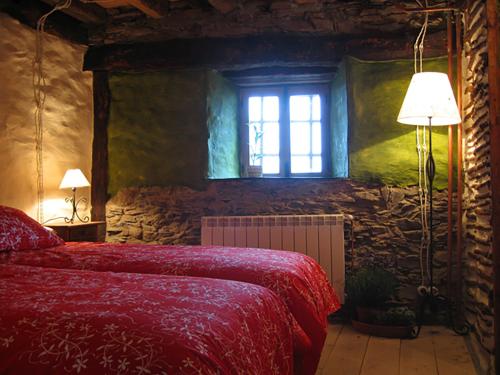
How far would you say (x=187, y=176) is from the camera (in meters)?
4.19

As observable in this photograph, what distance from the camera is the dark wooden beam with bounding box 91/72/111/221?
4.35 meters

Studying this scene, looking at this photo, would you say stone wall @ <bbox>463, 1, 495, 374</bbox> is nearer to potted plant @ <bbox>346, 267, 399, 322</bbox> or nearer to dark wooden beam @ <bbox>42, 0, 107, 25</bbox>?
potted plant @ <bbox>346, 267, 399, 322</bbox>

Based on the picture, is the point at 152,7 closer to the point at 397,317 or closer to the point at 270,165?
the point at 270,165

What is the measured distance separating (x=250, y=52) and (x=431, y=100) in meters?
1.60

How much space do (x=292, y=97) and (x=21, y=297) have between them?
11.8 ft

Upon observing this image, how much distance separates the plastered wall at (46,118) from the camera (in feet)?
11.6

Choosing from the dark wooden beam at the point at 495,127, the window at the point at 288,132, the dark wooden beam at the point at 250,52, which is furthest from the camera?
the window at the point at 288,132

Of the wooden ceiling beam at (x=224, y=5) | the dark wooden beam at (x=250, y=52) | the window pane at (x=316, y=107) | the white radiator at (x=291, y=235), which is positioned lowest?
the white radiator at (x=291, y=235)

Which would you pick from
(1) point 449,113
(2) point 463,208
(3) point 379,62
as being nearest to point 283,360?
(1) point 449,113

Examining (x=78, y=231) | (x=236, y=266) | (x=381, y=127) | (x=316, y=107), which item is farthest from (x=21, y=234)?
(x=316, y=107)

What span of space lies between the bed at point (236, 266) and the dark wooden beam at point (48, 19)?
1.82m

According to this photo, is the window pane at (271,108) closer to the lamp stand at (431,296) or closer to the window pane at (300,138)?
the window pane at (300,138)

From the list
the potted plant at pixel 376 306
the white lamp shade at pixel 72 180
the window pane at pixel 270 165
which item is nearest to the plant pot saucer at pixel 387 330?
the potted plant at pixel 376 306

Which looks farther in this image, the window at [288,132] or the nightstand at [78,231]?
the window at [288,132]
